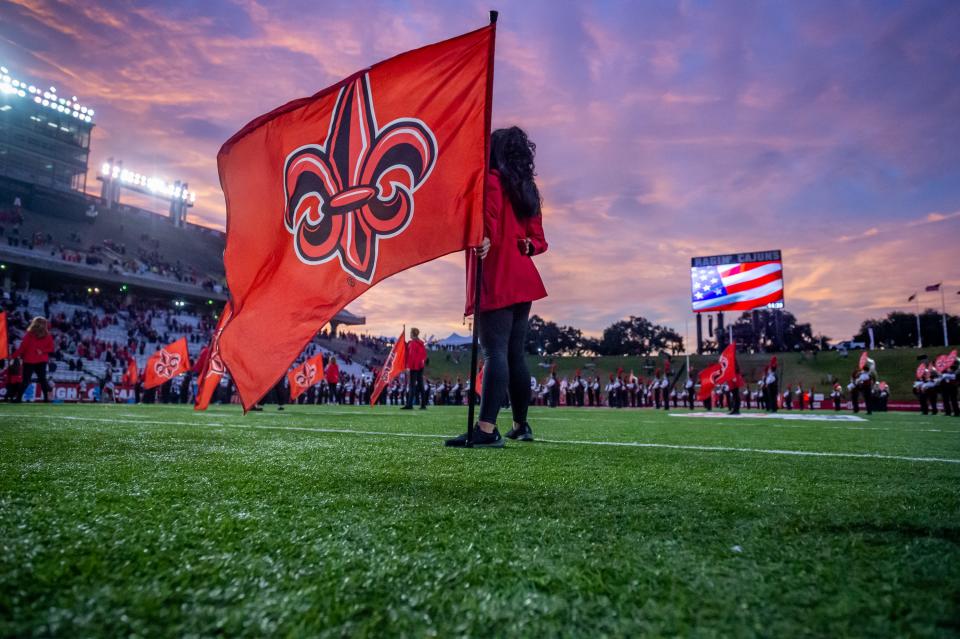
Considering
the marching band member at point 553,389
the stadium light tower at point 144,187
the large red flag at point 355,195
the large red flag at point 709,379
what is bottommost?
the marching band member at point 553,389

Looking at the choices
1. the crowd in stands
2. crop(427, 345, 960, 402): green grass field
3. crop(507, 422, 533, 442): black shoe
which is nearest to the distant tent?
crop(427, 345, 960, 402): green grass field

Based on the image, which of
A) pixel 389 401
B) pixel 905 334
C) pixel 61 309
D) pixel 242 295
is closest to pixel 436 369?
pixel 389 401

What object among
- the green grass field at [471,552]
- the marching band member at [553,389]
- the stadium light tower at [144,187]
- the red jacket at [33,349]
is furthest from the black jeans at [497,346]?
the stadium light tower at [144,187]

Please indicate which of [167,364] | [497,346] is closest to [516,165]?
[497,346]

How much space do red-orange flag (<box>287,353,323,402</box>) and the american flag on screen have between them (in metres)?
22.0

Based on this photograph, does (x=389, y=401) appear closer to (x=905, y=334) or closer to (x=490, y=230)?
(x=490, y=230)

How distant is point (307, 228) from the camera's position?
10.4 feet

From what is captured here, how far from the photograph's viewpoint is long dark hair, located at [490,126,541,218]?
360 centimetres

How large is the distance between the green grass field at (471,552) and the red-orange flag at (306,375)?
58.9ft

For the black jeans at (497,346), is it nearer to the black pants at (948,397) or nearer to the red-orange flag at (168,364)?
the red-orange flag at (168,364)

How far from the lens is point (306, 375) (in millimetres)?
20094

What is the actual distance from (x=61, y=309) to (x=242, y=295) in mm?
38571

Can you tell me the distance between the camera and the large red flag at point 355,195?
2953 millimetres

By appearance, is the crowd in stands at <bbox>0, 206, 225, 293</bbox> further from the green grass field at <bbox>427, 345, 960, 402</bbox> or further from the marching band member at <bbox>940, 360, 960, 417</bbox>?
the marching band member at <bbox>940, 360, 960, 417</bbox>
